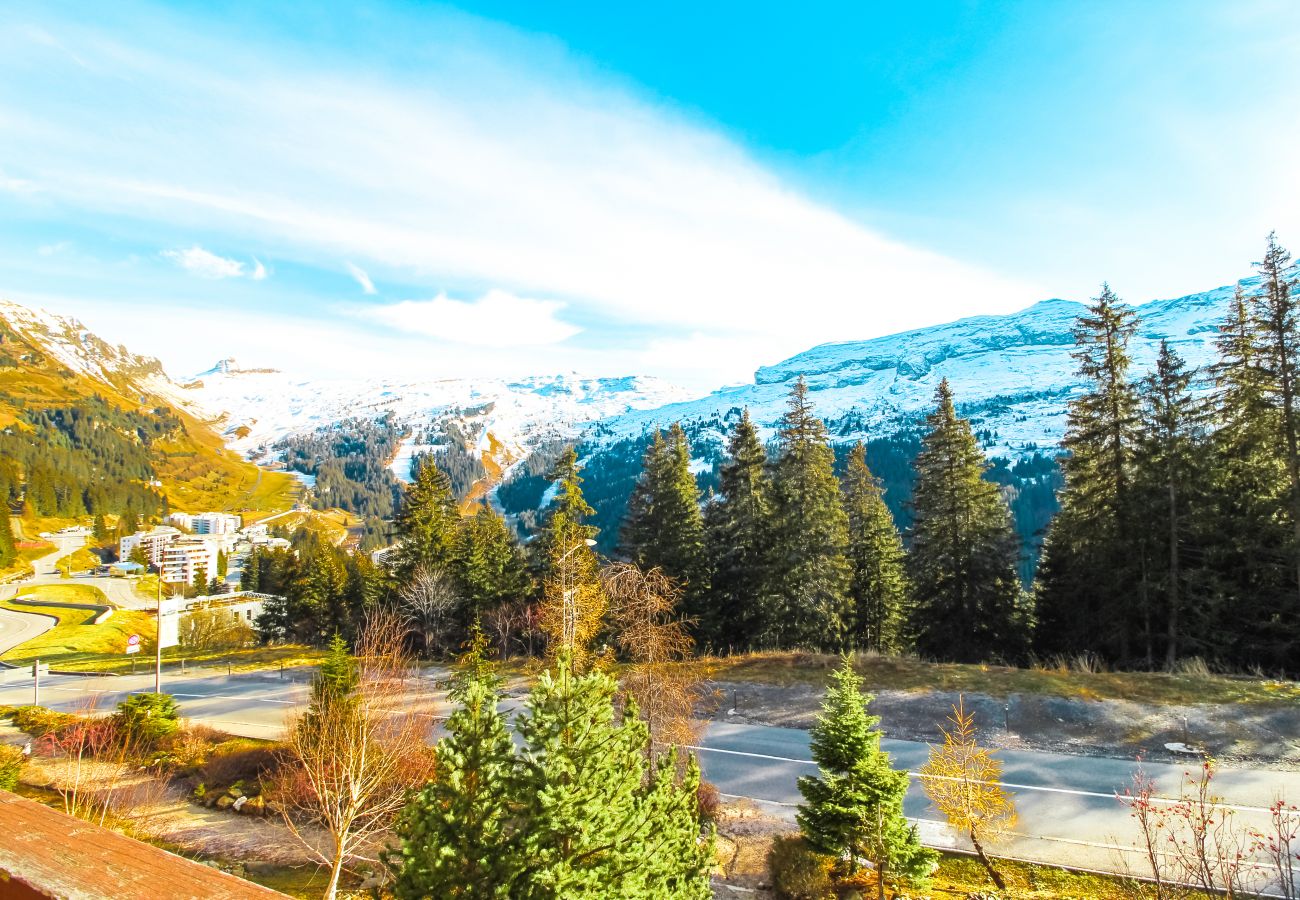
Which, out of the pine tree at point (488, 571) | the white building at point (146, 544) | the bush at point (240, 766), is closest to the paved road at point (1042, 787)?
the bush at point (240, 766)

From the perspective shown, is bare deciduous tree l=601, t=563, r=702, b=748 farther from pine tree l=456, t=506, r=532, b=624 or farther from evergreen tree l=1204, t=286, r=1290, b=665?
pine tree l=456, t=506, r=532, b=624

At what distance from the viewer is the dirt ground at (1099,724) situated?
683 inches

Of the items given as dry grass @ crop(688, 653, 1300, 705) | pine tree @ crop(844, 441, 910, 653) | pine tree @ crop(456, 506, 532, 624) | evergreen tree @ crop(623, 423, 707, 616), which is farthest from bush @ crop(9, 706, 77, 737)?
pine tree @ crop(844, 441, 910, 653)

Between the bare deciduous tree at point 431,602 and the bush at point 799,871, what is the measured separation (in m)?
31.6

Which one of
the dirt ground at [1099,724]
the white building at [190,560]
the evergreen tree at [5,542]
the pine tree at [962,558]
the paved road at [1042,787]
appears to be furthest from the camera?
the white building at [190,560]

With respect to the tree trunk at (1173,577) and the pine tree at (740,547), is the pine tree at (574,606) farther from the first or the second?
the tree trunk at (1173,577)

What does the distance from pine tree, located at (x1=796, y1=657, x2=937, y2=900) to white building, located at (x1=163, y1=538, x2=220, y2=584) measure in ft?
493

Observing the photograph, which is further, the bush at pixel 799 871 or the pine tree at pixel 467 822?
the bush at pixel 799 871

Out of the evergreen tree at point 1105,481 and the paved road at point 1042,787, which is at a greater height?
the evergreen tree at point 1105,481

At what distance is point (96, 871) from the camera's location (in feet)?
5.82

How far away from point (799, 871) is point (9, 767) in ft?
71.0

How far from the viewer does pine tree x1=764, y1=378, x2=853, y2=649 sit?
108ft

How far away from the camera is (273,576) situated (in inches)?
2591

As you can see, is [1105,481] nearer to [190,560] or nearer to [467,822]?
[467,822]
